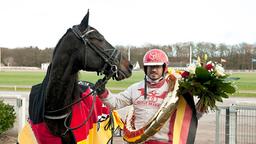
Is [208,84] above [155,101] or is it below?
above

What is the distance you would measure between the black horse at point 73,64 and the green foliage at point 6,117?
Result: 4.54 m

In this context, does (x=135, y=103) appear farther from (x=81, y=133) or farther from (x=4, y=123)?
(x=4, y=123)

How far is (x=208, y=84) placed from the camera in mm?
3840

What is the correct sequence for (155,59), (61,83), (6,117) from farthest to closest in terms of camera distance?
(6,117)
(155,59)
(61,83)

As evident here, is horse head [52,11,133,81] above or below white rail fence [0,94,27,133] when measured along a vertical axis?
above

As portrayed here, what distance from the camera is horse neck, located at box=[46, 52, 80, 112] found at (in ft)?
11.7

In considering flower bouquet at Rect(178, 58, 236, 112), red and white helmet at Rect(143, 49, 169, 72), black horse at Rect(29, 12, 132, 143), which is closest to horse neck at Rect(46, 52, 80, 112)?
black horse at Rect(29, 12, 132, 143)

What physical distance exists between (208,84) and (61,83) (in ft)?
4.68

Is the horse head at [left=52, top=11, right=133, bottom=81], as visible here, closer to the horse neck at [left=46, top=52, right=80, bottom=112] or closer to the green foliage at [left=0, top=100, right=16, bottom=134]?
the horse neck at [left=46, top=52, right=80, bottom=112]

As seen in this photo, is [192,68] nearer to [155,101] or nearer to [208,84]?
[208,84]

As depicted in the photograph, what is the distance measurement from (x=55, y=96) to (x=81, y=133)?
55cm

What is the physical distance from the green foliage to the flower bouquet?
5119mm

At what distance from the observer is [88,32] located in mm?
3621

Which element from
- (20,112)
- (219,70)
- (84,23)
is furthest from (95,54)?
(20,112)
